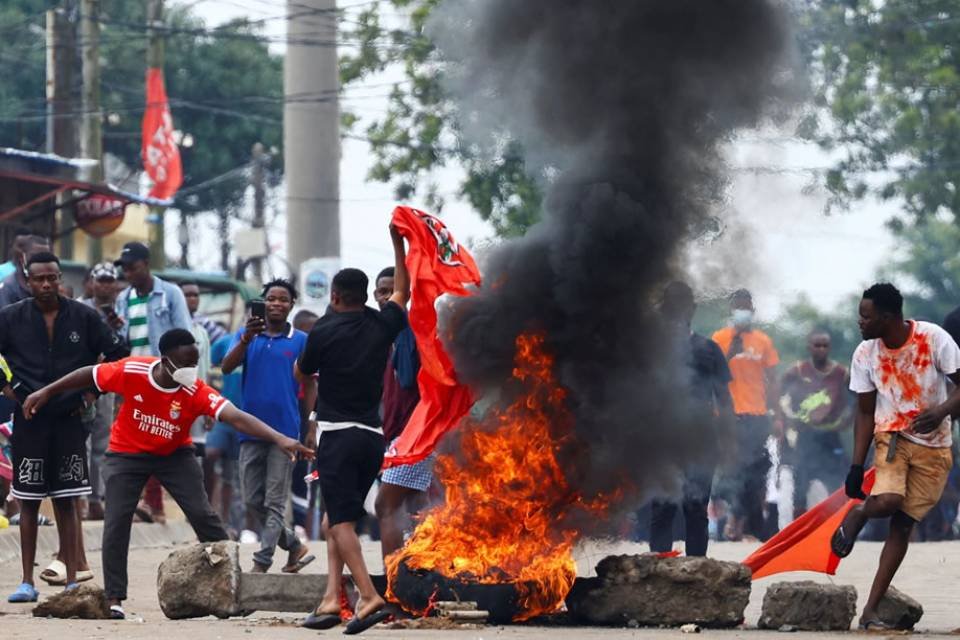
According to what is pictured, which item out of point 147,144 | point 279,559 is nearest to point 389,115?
point 147,144

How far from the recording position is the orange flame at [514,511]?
8.98 m

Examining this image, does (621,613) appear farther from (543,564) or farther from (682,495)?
(682,495)

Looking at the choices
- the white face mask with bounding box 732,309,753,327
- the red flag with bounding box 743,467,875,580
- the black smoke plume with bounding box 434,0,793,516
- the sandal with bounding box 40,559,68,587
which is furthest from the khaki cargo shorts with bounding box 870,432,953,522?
the sandal with bounding box 40,559,68,587

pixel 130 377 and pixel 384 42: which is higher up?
pixel 384 42

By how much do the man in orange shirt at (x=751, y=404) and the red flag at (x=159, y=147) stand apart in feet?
48.1

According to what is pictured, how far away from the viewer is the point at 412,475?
9.56m

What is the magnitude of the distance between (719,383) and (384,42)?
14462 millimetres

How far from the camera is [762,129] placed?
10.4 metres

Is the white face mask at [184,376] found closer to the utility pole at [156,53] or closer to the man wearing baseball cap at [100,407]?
the man wearing baseball cap at [100,407]

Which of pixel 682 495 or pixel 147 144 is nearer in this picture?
pixel 682 495

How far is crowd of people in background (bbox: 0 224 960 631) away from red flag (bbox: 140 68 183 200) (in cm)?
1392

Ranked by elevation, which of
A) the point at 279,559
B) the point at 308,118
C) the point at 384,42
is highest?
the point at 384,42

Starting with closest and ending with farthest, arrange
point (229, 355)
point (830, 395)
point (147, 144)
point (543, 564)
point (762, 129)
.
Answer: point (543, 564) < point (762, 129) < point (229, 355) < point (830, 395) < point (147, 144)

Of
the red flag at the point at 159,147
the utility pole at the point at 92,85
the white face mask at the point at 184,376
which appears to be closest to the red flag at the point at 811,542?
the white face mask at the point at 184,376
